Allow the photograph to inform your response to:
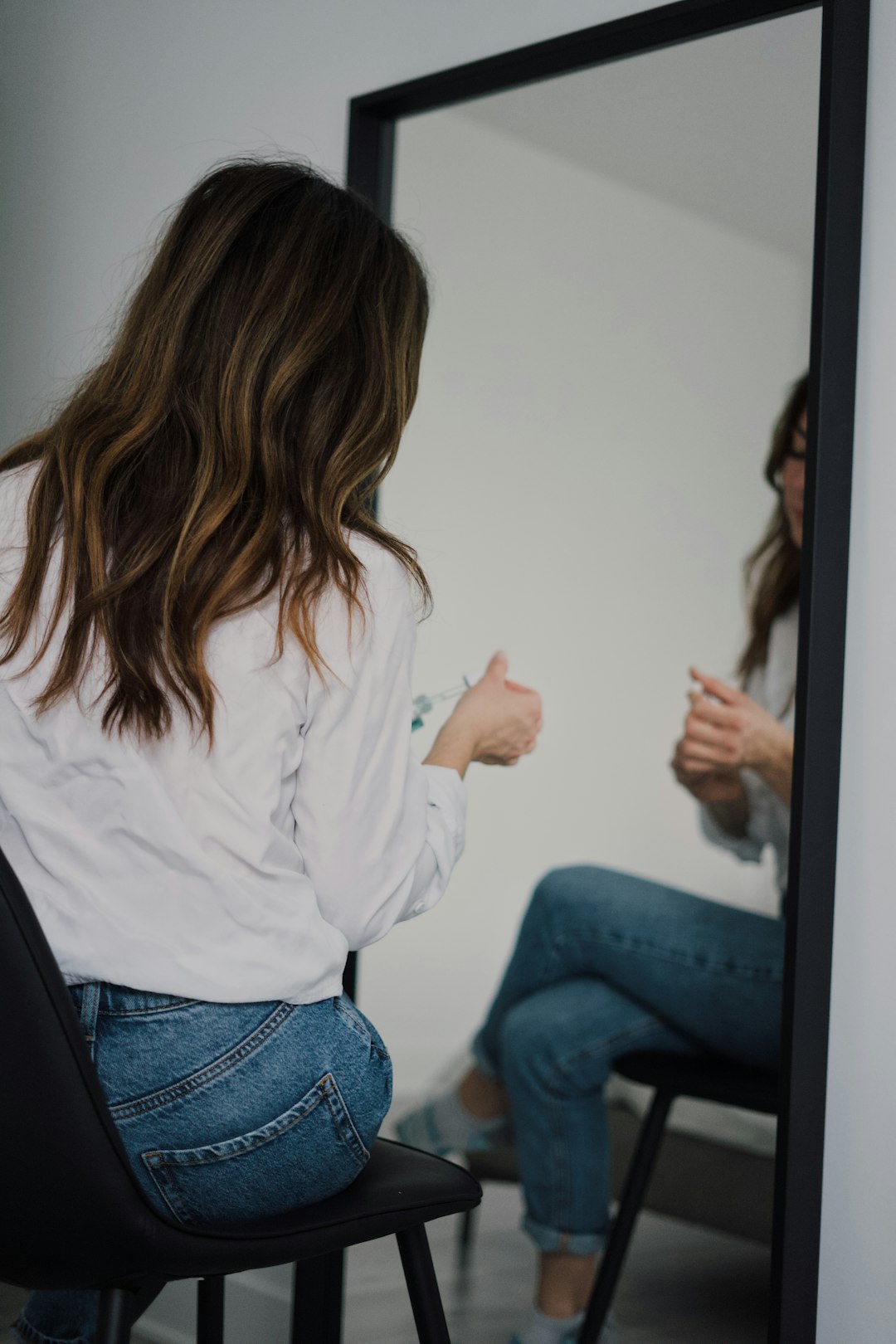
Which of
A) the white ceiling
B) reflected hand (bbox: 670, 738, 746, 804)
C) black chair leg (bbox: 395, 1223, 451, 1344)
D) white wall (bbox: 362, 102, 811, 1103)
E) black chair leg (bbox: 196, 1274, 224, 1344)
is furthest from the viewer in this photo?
reflected hand (bbox: 670, 738, 746, 804)

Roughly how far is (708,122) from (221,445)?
1.37 metres

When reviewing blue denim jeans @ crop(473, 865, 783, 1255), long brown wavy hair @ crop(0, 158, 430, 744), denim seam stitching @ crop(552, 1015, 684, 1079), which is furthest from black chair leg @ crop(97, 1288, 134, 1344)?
denim seam stitching @ crop(552, 1015, 684, 1079)

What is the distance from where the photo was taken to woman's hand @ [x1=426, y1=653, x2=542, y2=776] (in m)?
1.49

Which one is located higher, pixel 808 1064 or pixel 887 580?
pixel 887 580

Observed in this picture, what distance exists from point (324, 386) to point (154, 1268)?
2.27ft

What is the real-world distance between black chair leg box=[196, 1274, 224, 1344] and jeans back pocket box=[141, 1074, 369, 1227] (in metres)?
0.41

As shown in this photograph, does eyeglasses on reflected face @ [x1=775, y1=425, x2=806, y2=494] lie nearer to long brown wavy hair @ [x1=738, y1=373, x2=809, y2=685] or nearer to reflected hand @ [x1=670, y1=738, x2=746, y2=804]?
long brown wavy hair @ [x1=738, y1=373, x2=809, y2=685]

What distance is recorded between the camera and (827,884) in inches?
56.8

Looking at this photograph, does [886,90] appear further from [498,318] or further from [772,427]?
[772,427]

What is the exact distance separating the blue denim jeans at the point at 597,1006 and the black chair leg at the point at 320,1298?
38 cm

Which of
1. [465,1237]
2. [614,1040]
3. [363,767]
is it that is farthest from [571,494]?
[363,767]

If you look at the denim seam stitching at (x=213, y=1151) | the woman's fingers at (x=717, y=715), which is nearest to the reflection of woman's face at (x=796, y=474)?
the woman's fingers at (x=717, y=715)

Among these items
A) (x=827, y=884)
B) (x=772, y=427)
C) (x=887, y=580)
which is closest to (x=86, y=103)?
(x=772, y=427)

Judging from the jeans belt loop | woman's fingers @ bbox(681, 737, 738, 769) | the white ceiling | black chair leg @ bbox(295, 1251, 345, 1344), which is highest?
the white ceiling
